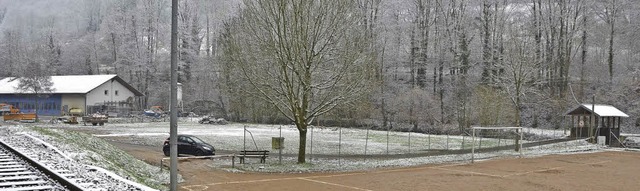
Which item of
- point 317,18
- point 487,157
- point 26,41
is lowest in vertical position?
point 487,157

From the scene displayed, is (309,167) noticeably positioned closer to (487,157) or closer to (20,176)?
(487,157)

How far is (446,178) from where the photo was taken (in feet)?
76.5

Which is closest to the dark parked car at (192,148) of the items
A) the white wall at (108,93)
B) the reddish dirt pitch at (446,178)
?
the reddish dirt pitch at (446,178)

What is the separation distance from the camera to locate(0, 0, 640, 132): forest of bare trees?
5600 cm

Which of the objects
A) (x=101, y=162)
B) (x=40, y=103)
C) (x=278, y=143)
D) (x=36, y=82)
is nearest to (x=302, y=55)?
(x=278, y=143)

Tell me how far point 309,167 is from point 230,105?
153 ft

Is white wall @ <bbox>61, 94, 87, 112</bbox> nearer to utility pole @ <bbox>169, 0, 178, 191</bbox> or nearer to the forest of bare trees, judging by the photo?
the forest of bare trees

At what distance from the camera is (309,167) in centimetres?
2602

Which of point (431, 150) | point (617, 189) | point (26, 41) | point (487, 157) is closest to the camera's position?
point (617, 189)

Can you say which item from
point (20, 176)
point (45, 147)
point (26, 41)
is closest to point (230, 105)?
point (45, 147)

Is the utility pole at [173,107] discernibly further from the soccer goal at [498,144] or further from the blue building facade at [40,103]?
the blue building facade at [40,103]

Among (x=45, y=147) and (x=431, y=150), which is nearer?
(x=45, y=147)

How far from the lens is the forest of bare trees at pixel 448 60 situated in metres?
56.0

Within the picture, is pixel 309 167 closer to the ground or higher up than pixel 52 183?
closer to the ground
